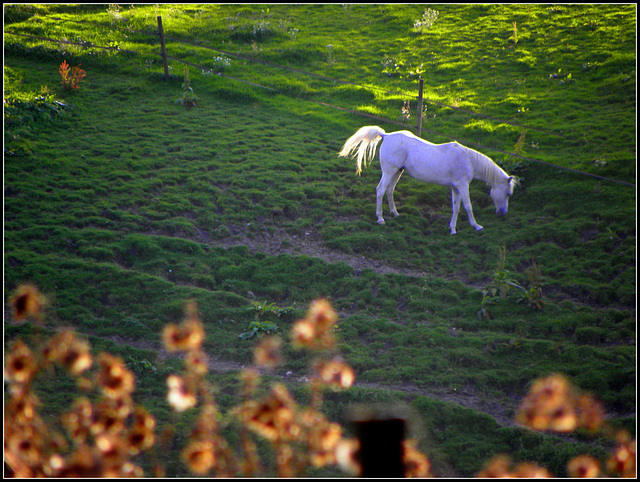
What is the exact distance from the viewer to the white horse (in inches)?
388

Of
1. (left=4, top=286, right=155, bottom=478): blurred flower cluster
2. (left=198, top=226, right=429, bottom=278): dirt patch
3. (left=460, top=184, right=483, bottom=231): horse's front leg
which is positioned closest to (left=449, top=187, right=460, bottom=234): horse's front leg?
(left=460, top=184, right=483, bottom=231): horse's front leg

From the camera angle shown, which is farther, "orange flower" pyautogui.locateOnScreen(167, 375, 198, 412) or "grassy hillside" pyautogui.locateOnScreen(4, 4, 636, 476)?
"grassy hillside" pyautogui.locateOnScreen(4, 4, 636, 476)

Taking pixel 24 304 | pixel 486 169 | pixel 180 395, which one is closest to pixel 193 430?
pixel 180 395

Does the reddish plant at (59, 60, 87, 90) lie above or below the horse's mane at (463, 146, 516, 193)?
above

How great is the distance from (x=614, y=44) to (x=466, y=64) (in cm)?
524

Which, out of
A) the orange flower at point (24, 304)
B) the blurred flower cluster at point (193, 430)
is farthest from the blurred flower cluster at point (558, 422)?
the orange flower at point (24, 304)

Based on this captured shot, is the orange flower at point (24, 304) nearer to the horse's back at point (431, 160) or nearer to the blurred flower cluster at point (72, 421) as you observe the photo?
the blurred flower cluster at point (72, 421)

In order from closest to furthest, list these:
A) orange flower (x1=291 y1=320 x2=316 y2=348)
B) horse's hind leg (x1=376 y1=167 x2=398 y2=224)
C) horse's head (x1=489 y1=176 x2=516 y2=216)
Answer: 1. orange flower (x1=291 y1=320 x2=316 y2=348)
2. horse's head (x1=489 y1=176 x2=516 y2=216)
3. horse's hind leg (x1=376 y1=167 x2=398 y2=224)

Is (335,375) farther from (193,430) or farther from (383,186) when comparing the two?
(383,186)

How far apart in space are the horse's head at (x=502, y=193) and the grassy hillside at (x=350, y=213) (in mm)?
369

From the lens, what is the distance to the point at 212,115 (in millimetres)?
15016

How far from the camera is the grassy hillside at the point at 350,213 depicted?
623cm

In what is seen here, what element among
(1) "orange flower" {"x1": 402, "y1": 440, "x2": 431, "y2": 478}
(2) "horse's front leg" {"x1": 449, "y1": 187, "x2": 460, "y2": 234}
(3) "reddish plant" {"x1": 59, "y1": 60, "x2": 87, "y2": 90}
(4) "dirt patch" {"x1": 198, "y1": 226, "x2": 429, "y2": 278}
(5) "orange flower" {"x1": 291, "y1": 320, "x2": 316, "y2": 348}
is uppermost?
(3) "reddish plant" {"x1": 59, "y1": 60, "x2": 87, "y2": 90}

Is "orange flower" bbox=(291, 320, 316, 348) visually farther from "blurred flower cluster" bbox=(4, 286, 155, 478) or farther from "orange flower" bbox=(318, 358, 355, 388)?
"blurred flower cluster" bbox=(4, 286, 155, 478)
